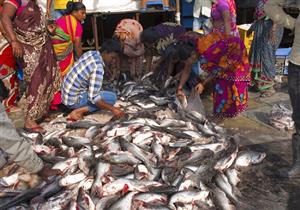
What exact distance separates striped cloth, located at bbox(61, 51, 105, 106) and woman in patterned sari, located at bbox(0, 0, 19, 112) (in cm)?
91

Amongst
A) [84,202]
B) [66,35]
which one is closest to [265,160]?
[84,202]

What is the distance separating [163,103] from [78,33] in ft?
5.80

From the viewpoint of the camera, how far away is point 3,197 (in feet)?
11.6

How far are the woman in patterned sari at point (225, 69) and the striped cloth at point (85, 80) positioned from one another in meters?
1.25

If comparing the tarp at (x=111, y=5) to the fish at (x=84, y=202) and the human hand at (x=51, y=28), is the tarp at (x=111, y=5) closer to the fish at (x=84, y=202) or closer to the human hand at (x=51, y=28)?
the human hand at (x=51, y=28)

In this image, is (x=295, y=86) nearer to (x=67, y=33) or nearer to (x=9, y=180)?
(x=9, y=180)

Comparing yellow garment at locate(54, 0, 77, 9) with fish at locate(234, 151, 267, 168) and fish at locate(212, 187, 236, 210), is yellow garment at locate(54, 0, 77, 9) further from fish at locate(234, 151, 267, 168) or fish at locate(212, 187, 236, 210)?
fish at locate(212, 187, 236, 210)

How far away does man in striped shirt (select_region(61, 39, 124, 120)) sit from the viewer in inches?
202

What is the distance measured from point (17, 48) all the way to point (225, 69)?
2804 millimetres

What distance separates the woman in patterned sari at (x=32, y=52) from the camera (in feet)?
16.1

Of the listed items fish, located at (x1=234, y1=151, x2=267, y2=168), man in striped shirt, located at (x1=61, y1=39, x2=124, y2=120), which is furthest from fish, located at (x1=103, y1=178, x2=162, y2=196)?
man in striped shirt, located at (x1=61, y1=39, x2=124, y2=120)

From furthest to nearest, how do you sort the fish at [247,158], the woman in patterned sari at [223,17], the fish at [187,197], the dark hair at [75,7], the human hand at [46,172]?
Result: the dark hair at [75,7], the woman in patterned sari at [223,17], the fish at [247,158], the human hand at [46,172], the fish at [187,197]

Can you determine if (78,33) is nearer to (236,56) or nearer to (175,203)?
(236,56)

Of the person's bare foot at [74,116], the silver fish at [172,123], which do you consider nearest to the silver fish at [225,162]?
the silver fish at [172,123]
